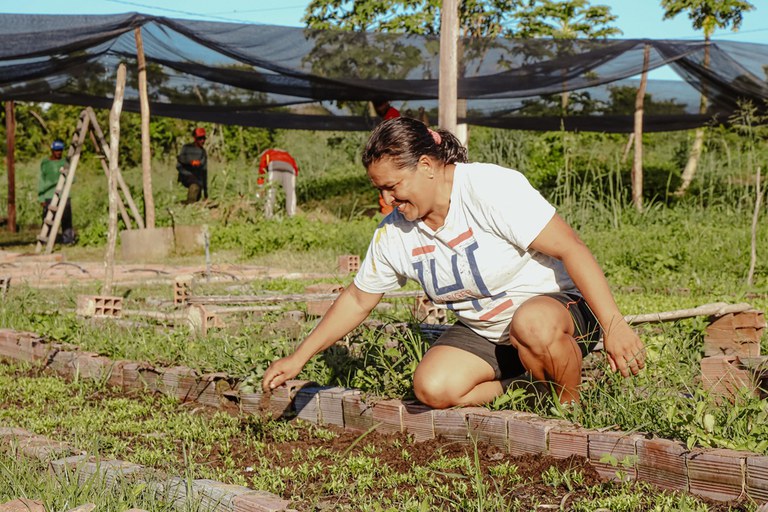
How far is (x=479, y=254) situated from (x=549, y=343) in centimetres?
44

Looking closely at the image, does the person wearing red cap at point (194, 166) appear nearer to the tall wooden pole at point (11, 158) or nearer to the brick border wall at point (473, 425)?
the tall wooden pole at point (11, 158)

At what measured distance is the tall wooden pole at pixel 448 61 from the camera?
790cm

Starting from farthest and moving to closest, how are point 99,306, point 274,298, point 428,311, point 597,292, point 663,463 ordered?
1. point 99,306
2. point 274,298
3. point 428,311
4. point 597,292
5. point 663,463

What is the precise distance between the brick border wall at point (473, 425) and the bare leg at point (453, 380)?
0.25 ft

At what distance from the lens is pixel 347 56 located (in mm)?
11094

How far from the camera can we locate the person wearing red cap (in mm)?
15594

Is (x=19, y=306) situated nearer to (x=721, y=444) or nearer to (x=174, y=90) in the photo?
(x=721, y=444)

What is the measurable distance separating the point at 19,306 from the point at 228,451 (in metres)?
3.72

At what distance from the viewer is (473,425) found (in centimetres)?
352

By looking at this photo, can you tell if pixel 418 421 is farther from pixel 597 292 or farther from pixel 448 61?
pixel 448 61

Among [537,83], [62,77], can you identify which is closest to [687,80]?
[537,83]

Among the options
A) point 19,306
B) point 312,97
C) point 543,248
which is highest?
point 312,97

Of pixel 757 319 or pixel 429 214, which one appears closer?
pixel 429 214

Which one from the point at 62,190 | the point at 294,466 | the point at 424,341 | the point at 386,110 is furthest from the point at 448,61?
the point at 62,190
